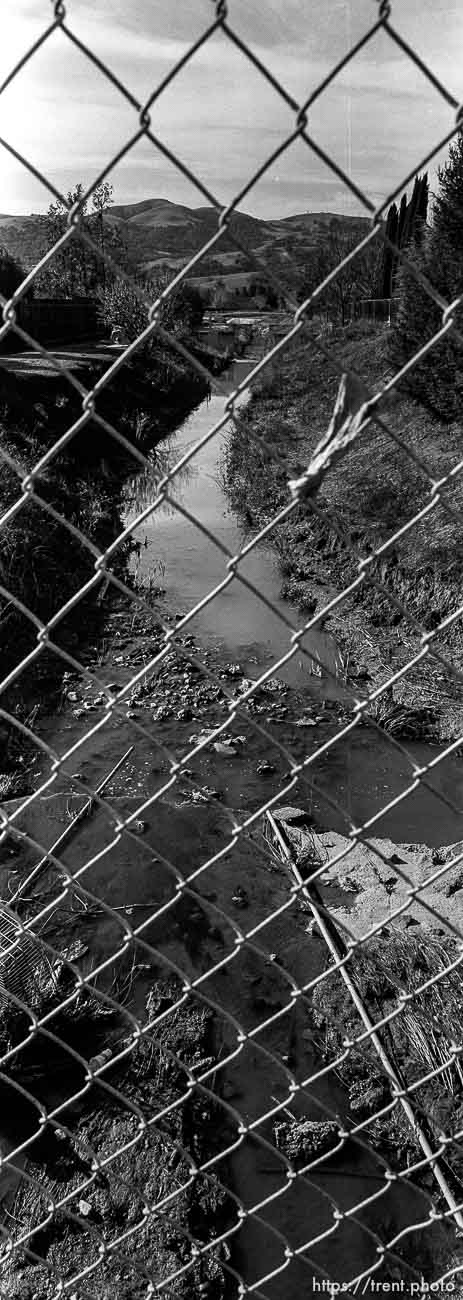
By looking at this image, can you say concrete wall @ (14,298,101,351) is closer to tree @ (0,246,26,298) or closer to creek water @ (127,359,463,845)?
tree @ (0,246,26,298)

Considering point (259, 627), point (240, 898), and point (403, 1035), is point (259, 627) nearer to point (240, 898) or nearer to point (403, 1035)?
point (240, 898)

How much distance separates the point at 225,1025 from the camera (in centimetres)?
322

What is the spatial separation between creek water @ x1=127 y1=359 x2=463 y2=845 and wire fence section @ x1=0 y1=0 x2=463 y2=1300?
0.36ft

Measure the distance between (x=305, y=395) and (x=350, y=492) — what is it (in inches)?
272

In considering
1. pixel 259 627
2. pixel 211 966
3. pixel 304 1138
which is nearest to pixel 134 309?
pixel 259 627

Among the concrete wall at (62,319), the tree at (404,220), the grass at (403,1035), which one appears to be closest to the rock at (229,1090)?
the grass at (403,1035)

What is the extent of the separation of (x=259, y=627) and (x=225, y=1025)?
4.14 m

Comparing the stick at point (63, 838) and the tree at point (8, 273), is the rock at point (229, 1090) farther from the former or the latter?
the tree at point (8, 273)

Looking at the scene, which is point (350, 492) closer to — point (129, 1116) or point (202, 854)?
point (202, 854)

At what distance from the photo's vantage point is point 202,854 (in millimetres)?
4176

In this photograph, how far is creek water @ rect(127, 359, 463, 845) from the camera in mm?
4559

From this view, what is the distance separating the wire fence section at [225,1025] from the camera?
1.27 metres

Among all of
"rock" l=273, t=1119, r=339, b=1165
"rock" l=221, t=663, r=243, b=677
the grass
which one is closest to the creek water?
"rock" l=221, t=663, r=243, b=677

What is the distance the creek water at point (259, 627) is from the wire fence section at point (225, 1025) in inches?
4.3
